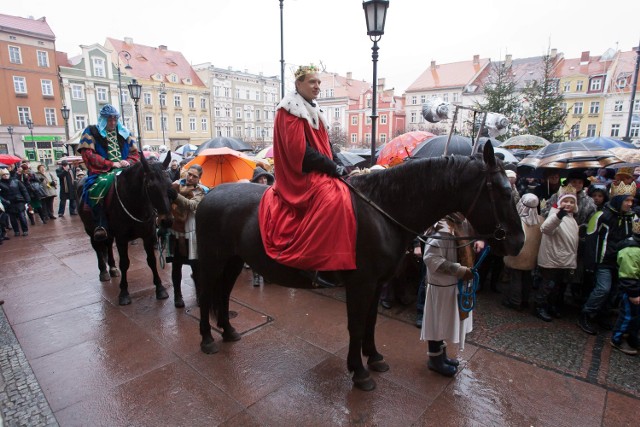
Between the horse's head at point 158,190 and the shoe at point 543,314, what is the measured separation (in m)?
4.99

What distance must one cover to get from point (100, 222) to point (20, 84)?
45.0 meters

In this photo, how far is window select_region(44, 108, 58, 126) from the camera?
3906cm

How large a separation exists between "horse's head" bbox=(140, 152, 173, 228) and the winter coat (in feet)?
16.0

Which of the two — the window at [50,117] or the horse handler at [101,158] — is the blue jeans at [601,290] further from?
the window at [50,117]

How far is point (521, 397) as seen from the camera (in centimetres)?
304

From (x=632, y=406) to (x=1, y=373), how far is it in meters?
5.77

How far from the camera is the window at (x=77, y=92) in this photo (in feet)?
132

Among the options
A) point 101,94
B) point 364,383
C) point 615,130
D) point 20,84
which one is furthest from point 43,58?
point 615,130

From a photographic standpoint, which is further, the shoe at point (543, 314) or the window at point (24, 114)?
the window at point (24, 114)

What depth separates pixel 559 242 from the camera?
4.49 m

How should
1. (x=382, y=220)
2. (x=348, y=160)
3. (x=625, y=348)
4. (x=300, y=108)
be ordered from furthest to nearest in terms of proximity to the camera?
(x=348, y=160), (x=625, y=348), (x=382, y=220), (x=300, y=108)

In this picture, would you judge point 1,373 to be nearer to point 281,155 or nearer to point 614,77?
point 281,155

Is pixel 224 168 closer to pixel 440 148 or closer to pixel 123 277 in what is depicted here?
pixel 123 277

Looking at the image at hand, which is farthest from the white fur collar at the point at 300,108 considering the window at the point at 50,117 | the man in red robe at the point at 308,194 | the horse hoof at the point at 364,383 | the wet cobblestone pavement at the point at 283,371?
the window at the point at 50,117
